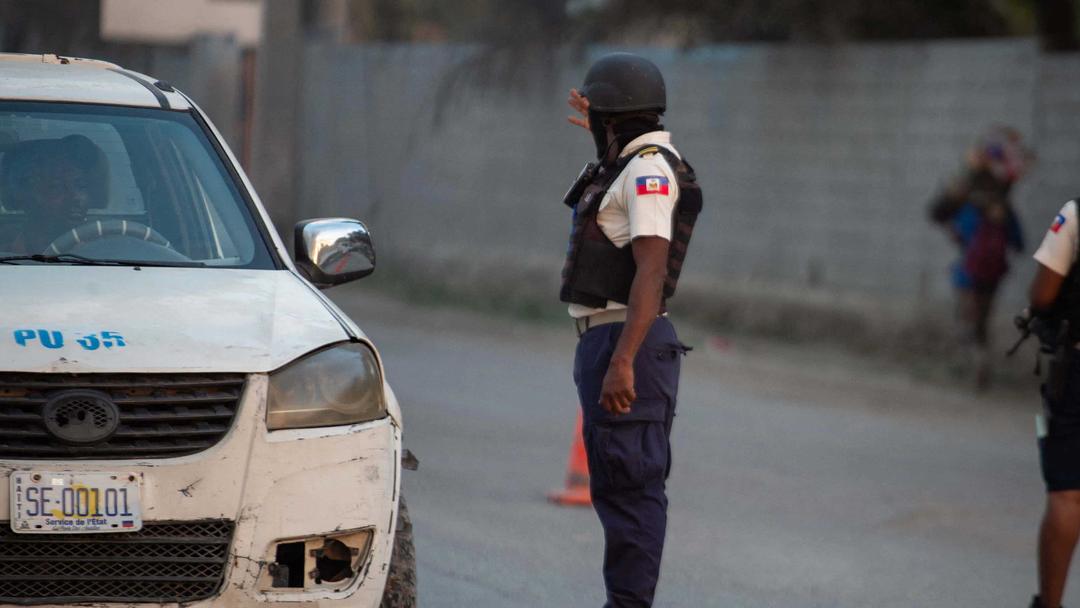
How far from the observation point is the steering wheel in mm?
4480

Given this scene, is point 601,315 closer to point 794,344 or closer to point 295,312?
point 295,312

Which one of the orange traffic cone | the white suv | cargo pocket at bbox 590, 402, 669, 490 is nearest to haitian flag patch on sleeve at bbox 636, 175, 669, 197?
cargo pocket at bbox 590, 402, 669, 490

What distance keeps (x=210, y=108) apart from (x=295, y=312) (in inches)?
616

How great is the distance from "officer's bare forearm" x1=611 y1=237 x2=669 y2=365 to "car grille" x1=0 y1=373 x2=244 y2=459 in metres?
1.07

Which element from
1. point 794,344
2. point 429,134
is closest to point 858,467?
point 794,344

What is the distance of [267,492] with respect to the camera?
377 cm

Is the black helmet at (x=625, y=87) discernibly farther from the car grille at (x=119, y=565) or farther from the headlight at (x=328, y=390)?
the car grille at (x=119, y=565)

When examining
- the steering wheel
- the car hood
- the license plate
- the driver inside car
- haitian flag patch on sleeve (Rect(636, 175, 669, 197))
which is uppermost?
haitian flag patch on sleeve (Rect(636, 175, 669, 197))

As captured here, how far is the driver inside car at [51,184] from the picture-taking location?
4.54 m

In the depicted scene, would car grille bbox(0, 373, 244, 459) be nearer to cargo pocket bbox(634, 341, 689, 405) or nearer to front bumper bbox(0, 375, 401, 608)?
front bumper bbox(0, 375, 401, 608)

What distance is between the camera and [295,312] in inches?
162

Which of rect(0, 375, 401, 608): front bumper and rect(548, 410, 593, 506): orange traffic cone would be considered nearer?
rect(0, 375, 401, 608): front bumper

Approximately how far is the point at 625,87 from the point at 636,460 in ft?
3.46

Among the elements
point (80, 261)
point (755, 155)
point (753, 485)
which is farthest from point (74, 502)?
point (755, 155)
